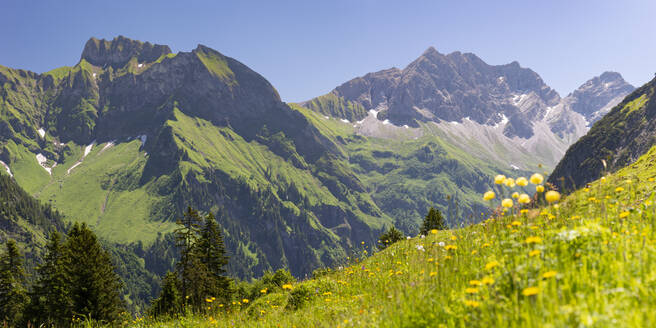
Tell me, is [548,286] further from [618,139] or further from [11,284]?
[618,139]

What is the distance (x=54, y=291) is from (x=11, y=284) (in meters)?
17.2

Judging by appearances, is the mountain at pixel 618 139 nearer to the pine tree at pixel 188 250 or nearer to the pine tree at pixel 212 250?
the pine tree at pixel 212 250

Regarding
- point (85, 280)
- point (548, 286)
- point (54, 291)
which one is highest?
point (548, 286)

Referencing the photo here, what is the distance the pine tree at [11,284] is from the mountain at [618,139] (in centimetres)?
14572

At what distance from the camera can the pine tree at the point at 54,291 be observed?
119ft

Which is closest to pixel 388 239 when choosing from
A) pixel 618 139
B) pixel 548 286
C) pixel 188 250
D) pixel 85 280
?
pixel 188 250

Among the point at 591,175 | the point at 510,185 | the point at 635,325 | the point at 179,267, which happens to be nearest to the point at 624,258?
the point at 635,325

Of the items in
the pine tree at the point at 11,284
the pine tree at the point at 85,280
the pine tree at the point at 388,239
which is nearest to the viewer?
the pine tree at the point at 388,239

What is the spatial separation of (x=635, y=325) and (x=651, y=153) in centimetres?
2034

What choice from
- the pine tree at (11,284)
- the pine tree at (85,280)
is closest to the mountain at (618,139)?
the pine tree at (85,280)

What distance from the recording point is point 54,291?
39.7 meters

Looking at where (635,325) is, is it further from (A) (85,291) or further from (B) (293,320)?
(A) (85,291)

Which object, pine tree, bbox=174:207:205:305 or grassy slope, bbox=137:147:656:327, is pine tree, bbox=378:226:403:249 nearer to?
grassy slope, bbox=137:147:656:327

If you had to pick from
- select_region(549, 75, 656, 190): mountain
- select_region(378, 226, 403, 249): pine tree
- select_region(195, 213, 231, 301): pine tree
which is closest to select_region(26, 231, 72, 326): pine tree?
select_region(195, 213, 231, 301): pine tree
